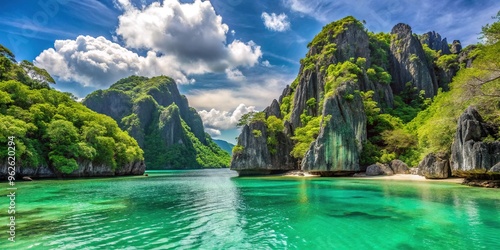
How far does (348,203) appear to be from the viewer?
1723 cm

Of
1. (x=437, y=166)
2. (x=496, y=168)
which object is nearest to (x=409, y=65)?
(x=437, y=166)

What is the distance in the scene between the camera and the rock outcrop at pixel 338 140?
44.8 meters

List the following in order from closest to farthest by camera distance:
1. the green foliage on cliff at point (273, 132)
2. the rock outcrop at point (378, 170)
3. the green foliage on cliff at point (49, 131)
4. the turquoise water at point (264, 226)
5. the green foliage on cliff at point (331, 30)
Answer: the turquoise water at point (264, 226) → the green foliage on cliff at point (49, 131) → the rock outcrop at point (378, 170) → the green foliage on cliff at point (273, 132) → the green foliage on cliff at point (331, 30)

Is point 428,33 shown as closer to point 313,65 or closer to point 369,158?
point 313,65

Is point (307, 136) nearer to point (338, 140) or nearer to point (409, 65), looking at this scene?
point (338, 140)

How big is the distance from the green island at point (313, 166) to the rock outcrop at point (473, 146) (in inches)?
5.2

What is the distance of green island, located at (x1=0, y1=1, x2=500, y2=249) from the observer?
1025cm

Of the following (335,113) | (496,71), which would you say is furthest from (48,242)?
(335,113)

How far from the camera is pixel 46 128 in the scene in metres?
46.7

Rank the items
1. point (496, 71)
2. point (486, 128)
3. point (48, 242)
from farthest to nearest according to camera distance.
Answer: point (486, 128) < point (496, 71) < point (48, 242)

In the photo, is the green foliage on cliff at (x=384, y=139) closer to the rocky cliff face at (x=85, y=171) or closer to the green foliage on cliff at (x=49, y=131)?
the green foliage on cliff at (x=49, y=131)

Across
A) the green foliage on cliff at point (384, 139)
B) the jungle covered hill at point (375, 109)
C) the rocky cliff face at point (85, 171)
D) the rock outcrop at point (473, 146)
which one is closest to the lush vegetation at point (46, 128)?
the rocky cliff face at point (85, 171)

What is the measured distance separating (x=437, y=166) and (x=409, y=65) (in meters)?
46.3

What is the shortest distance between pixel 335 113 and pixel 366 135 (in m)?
7.88
